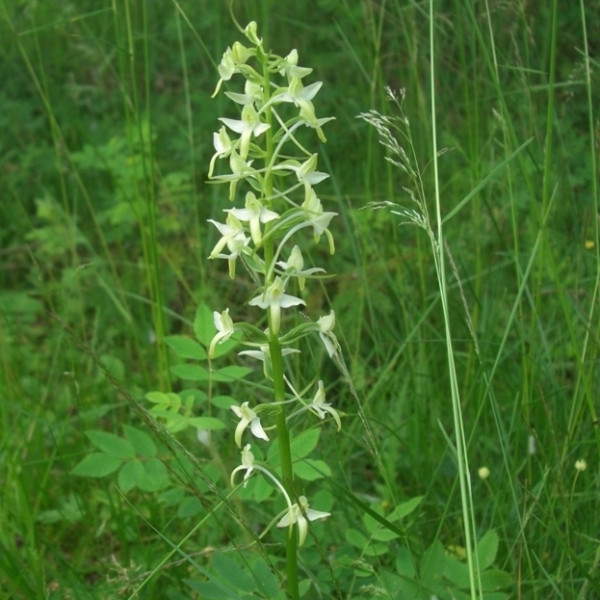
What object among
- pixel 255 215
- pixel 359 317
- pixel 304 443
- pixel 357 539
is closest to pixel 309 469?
pixel 304 443

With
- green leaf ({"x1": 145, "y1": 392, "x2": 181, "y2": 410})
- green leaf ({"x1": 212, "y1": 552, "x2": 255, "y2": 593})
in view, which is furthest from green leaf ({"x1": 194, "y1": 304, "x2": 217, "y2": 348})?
green leaf ({"x1": 212, "y1": 552, "x2": 255, "y2": 593})

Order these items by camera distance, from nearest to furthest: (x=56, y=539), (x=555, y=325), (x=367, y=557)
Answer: (x=367, y=557), (x=56, y=539), (x=555, y=325)

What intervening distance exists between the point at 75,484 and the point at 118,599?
0.74m

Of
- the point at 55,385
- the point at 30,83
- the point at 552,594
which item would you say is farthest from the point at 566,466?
the point at 30,83

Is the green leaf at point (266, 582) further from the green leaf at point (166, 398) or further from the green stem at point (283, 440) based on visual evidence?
the green leaf at point (166, 398)

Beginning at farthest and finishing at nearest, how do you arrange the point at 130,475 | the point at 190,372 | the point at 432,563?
the point at 190,372 < the point at 130,475 < the point at 432,563

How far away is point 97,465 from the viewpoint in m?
2.12

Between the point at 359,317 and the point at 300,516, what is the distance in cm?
135

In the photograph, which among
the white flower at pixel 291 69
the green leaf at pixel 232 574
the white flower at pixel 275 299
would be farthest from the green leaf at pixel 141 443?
the white flower at pixel 291 69

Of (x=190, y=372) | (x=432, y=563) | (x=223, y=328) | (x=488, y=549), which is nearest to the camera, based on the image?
(x=223, y=328)

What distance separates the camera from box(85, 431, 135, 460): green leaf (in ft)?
7.02

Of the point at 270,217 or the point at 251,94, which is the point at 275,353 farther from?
the point at 251,94

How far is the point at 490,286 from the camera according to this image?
3.13m

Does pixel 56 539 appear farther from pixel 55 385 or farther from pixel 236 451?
pixel 55 385
